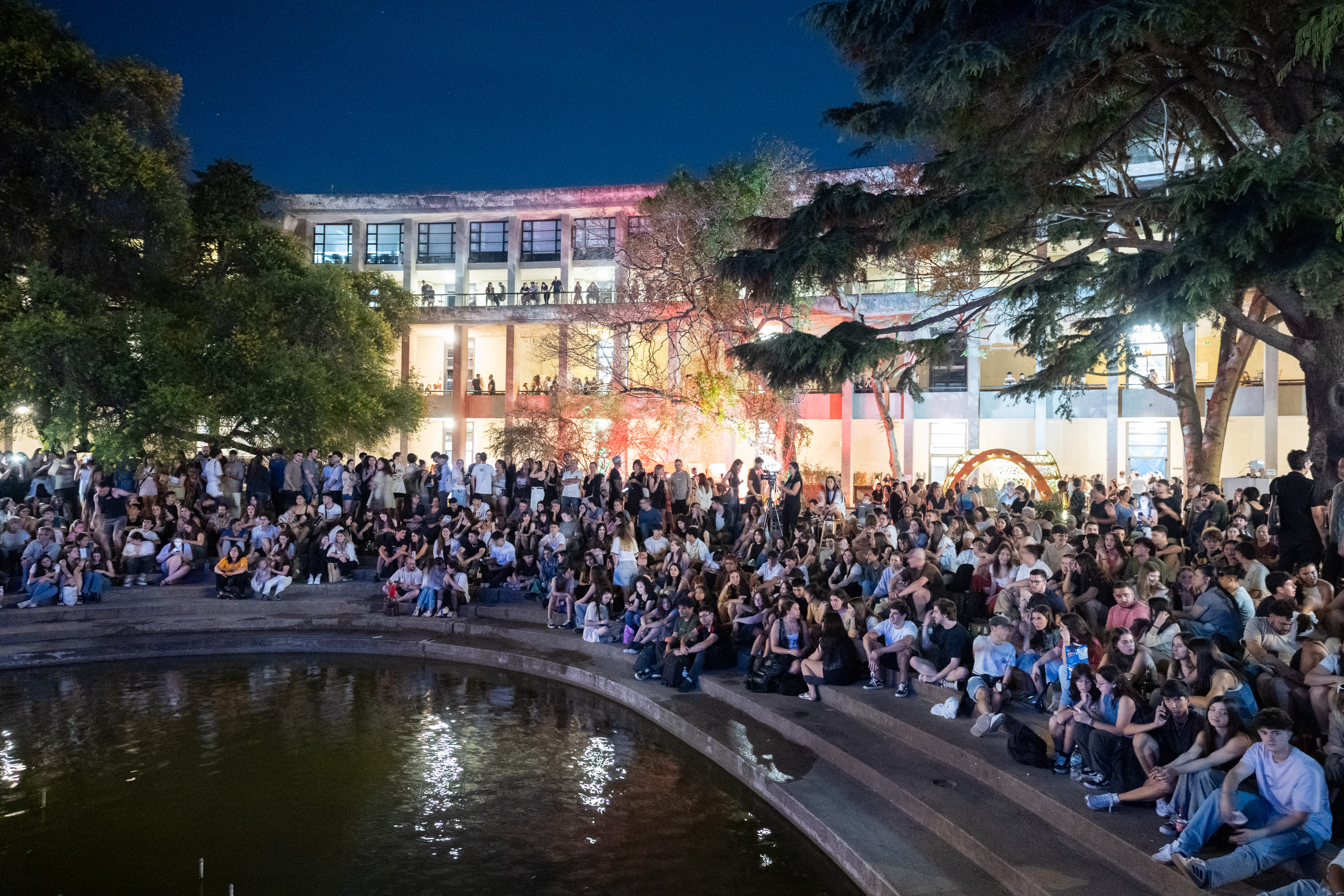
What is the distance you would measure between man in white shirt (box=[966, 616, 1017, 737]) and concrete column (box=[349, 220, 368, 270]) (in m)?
34.0

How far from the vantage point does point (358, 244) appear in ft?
124

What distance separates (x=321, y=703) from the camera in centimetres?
1109

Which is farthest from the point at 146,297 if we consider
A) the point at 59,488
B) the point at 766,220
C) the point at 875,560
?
the point at 875,560

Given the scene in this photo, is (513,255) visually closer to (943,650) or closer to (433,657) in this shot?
(433,657)

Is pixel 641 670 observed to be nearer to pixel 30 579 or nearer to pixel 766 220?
pixel 766 220

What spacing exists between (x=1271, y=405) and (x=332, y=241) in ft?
115

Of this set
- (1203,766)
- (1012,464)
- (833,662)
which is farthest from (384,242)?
(1203,766)

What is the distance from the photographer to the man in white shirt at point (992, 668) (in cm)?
805

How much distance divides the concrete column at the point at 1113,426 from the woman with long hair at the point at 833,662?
68.8 ft

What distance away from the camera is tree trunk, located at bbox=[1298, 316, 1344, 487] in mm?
10297

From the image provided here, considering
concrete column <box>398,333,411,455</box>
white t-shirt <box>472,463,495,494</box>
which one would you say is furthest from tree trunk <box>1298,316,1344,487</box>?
concrete column <box>398,333,411,455</box>

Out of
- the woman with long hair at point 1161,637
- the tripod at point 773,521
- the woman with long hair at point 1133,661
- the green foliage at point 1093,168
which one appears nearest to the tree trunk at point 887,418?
the tripod at point 773,521

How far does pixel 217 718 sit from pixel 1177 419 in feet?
91.3

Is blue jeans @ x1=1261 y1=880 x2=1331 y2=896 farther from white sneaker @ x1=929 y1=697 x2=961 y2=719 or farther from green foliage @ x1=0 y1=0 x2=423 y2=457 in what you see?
green foliage @ x1=0 y1=0 x2=423 y2=457
